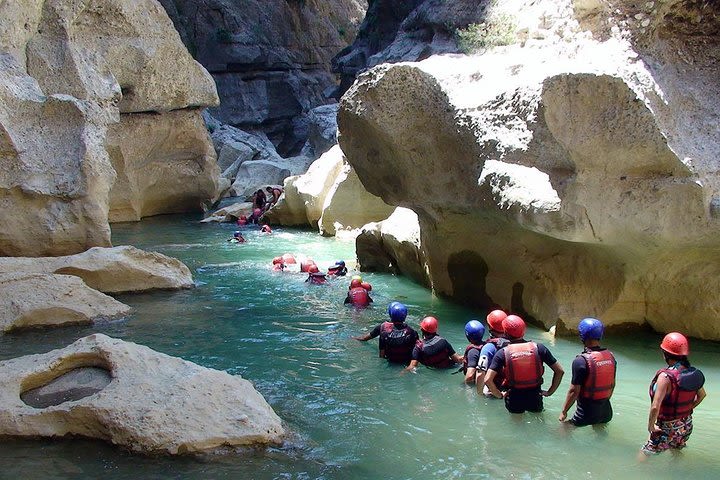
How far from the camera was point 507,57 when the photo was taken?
10.1 m

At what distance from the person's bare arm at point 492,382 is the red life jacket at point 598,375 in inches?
33.5

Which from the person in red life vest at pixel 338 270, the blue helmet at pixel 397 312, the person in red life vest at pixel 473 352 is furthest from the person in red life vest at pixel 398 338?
the person in red life vest at pixel 338 270

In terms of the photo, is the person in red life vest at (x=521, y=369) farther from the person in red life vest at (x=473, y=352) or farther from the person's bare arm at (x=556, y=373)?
the person in red life vest at (x=473, y=352)

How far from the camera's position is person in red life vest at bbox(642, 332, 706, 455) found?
17.4 ft

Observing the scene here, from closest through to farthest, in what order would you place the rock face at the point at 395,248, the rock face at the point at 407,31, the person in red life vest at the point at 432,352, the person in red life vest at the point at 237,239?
the person in red life vest at the point at 432,352
the rock face at the point at 395,248
the person in red life vest at the point at 237,239
the rock face at the point at 407,31

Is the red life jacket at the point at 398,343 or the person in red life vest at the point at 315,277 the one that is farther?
the person in red life vest at the point at 315,277

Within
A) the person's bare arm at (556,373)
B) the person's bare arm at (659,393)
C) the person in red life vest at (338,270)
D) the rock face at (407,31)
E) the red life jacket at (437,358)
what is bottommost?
the red life jacket at (437,358)

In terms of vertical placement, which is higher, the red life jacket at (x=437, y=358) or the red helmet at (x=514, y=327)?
the red helmet at (x=514, y=327)

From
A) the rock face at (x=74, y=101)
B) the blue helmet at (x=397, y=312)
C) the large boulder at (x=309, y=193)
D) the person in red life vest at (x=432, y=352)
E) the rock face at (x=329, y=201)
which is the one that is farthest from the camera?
the large boulder at (x=309, y=193)

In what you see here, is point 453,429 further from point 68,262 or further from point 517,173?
point 68,262

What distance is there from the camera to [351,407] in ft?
22.9

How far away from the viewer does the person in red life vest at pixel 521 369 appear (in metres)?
6.30

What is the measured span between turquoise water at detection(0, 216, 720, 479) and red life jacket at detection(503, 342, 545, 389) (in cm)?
34

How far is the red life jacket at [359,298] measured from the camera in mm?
11023
